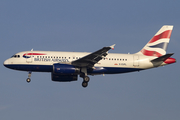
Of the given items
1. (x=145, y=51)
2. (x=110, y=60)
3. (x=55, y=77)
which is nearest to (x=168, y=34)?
(x=145, y=51)

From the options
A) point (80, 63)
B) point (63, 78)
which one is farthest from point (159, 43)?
point (63, 78)

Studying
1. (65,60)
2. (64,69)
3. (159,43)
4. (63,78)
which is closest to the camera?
(64,69)

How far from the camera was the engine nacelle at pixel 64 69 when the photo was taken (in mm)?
47031

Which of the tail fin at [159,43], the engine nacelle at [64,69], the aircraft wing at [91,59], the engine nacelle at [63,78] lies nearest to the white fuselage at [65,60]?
the engine nacelle at [64,69]

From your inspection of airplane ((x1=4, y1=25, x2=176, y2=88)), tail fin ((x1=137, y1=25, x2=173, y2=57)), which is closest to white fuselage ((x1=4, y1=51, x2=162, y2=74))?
airplane ((x1=4, y1=25, x2=176, y2=88))

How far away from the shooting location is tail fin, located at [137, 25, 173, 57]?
5244cm

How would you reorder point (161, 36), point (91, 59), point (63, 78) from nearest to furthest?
point (91, 59) < point (63, 78) < point (161, 36)

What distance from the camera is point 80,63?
158 ft

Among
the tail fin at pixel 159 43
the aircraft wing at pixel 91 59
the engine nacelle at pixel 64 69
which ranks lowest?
the engine nacelle at pixel 64 69

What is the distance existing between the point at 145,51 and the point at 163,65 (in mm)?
3749

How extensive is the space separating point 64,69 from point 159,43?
15.4m

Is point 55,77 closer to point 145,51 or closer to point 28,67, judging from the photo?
point 28,67

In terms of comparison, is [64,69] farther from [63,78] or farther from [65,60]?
[63,78]

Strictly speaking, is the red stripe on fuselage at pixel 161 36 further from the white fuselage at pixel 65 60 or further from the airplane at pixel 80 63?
the white fuselage at pixel 65 60
